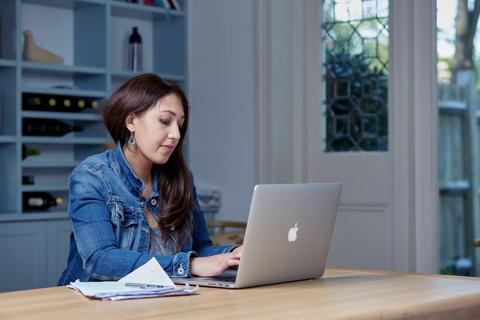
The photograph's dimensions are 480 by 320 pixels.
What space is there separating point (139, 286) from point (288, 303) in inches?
15.7

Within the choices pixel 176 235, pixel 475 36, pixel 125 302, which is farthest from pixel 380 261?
pixel 125 302

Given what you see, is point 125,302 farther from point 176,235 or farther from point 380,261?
point 380,261

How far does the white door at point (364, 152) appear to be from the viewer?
4.52m

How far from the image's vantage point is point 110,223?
2.57m

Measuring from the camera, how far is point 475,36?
505 centimetres

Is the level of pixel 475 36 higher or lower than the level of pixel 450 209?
higher

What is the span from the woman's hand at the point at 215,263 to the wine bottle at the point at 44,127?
7.89 ft

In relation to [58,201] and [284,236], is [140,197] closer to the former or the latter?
[284,236]

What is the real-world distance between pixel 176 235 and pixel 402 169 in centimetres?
207

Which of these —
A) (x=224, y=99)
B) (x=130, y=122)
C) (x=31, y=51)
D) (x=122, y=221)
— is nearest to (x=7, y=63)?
(x=31, y=51)

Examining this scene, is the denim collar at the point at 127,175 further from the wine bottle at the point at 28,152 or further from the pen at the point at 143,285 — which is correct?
the wine bottle at the point at 28,152

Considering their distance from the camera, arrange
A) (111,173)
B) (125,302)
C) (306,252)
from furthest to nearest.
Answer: (111,173), (306,252), (125,302)

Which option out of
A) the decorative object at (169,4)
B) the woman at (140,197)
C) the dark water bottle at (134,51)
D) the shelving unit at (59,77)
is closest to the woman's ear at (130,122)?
the woman at (140,197)

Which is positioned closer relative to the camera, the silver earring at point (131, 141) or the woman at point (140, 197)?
the woman at point (140, 197)
